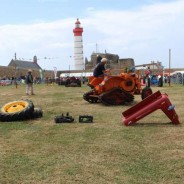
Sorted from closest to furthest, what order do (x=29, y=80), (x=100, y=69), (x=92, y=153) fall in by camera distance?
(x=92, y=153), (x=100, y=69), (x=29, y=80)

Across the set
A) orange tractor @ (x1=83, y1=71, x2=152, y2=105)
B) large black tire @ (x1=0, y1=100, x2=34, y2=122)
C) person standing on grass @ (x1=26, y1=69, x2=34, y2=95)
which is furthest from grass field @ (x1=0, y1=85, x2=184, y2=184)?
person standing on grass @ (x1=26, y1=69, x2=34, y2=95)

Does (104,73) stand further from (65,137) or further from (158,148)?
(158,148)

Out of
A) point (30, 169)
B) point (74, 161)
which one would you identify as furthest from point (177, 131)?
point (30, 169)

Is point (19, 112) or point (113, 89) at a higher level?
point (113, 89)

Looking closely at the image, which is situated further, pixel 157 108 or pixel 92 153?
pixel 157 108

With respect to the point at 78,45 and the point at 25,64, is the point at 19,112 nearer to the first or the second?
the point at 78,45

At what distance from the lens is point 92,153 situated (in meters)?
6.65

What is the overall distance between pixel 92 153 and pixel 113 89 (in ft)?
27.0

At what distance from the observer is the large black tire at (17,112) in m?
10.7

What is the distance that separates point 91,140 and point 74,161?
1.68 meters

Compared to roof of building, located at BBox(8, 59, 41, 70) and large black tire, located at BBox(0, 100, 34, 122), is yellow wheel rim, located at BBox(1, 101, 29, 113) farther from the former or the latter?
roof of building, located at BBox(8, 59, 41, 70)

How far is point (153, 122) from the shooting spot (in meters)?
10.1

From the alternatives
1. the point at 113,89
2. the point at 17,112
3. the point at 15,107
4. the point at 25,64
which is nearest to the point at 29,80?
the point at 113,89

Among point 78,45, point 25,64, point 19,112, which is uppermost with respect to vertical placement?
point 78,45
